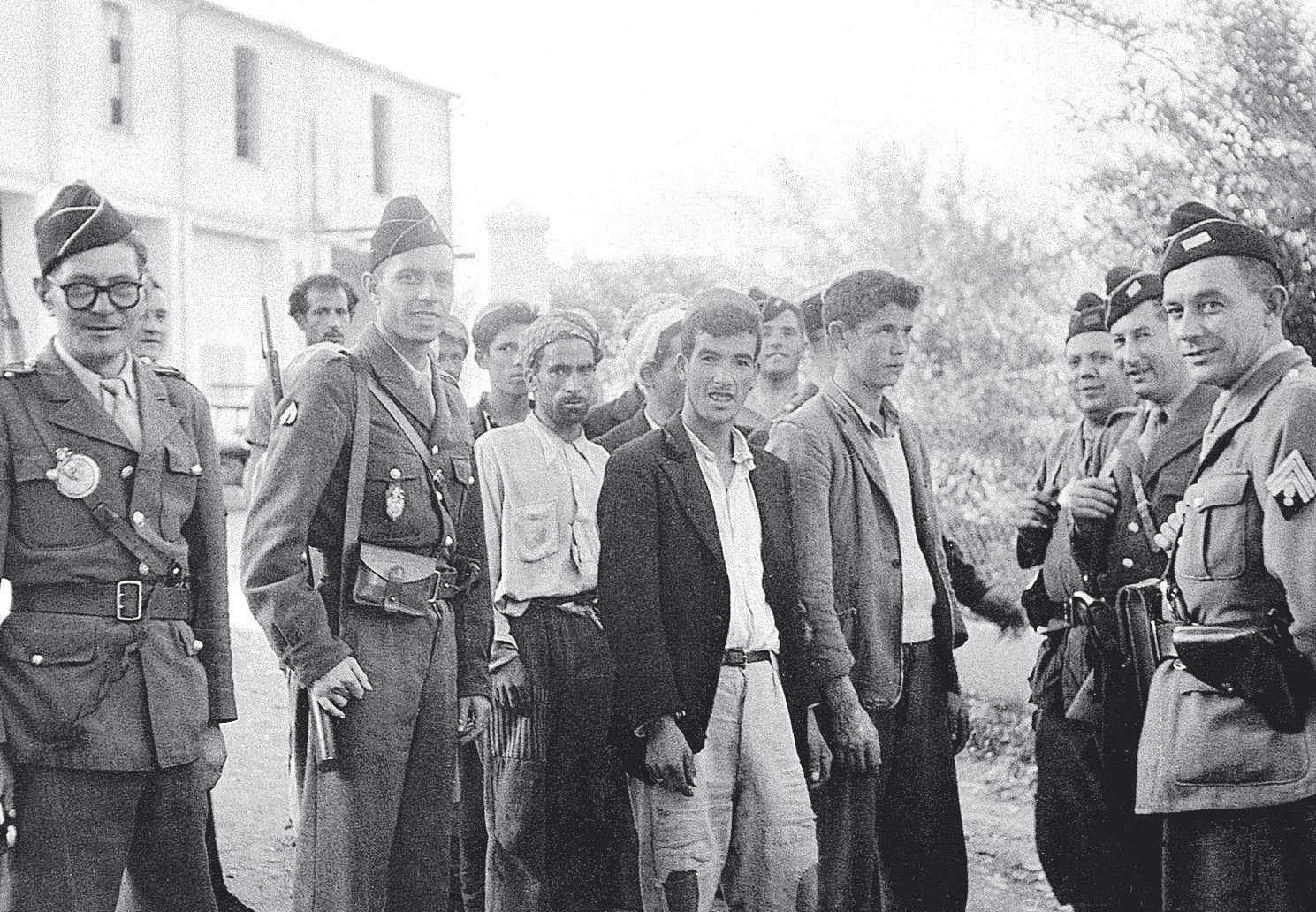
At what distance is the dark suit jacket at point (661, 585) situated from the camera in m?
4.32

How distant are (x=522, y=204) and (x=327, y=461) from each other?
56.6ft

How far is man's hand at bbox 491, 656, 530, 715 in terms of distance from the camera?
5137 mm

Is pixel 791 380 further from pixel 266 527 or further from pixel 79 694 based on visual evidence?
pixel 79 694

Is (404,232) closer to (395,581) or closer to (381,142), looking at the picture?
(395,581)

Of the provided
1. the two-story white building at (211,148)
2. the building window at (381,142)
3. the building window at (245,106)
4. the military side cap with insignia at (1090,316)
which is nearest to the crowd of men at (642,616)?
the military side cap with insignia at (1090,316)

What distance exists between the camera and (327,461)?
4.27m

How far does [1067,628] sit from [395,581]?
2.65 m

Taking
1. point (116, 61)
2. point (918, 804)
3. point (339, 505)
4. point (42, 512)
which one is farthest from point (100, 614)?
point (116, 61)

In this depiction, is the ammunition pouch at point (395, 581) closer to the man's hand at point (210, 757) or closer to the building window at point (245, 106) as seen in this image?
the man's hand at point (210, 757)

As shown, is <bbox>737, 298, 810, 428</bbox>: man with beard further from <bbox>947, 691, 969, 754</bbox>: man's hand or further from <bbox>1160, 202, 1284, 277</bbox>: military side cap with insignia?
<bbox>1160, 202, 1284, 277</bbox>: military side cap with insignia

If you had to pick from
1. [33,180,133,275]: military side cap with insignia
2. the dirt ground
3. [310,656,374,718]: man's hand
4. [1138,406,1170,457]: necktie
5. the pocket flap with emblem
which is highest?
[33,180,133,275]: military side cap with insignia

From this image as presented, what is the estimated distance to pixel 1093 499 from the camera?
17.6 ft

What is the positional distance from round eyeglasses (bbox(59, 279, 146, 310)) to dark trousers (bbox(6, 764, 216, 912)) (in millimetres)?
1215

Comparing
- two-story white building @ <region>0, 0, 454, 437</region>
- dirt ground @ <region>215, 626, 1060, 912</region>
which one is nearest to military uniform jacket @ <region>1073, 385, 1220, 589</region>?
dirt ground @ <region>215, 626, 1060, 912</region>
